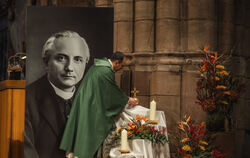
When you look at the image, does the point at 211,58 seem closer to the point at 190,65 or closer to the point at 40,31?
the point at 190,65

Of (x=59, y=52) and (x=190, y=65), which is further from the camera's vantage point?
(x=190, y=65)

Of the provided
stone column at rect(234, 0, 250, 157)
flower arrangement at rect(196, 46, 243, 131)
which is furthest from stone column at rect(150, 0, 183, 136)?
stone column at rect(234, 0, 250, 157)

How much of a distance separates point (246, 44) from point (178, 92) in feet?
5.64

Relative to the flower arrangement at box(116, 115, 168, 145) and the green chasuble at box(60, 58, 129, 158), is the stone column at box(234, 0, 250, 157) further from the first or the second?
the green chasuble at box(60, 58, 129, 158)

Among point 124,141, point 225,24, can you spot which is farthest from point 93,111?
point 225,24

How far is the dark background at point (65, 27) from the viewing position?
5270 millimetres

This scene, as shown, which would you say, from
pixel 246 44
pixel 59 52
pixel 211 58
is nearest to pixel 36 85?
pixel 59 52

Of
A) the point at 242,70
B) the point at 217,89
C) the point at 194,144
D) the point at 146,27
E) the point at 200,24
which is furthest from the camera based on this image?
the point at 242,70

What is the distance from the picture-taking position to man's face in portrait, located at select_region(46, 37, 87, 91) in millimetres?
5316

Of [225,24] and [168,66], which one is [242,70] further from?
[168,66]

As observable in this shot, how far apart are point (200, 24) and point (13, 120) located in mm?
3404

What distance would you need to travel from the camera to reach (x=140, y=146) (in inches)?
191

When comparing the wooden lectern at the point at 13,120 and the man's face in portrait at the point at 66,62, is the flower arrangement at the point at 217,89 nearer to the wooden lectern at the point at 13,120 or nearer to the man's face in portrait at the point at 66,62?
the man's face in portrait at the point at 66,62

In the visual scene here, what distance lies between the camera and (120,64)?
5402 millimetres
